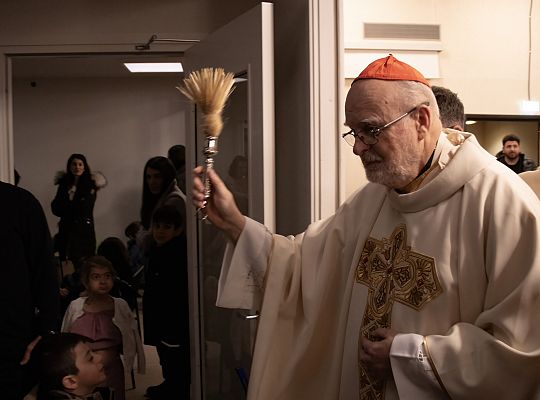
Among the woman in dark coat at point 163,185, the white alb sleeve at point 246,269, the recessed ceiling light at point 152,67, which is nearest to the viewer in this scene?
the white alb sleeve at point 246,269

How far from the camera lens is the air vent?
3600 millimetres

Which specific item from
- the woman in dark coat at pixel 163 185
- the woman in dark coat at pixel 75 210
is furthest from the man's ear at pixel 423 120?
the woman in dark coat at pixel 75 210

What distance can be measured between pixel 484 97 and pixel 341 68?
57.8 inches

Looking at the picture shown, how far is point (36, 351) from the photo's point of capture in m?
2.72

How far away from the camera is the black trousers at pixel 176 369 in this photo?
4160mm

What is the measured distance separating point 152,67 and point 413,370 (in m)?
6.21

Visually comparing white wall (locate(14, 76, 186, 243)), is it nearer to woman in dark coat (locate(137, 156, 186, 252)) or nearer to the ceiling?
the ceiling

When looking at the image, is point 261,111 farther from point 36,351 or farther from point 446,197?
point 36,351

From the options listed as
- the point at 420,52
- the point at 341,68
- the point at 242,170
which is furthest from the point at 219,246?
the point at 420,52

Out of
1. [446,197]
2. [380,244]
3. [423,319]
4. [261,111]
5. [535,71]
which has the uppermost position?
[535,71]

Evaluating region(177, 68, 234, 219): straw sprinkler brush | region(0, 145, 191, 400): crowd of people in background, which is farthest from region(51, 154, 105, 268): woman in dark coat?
region(177, 68, 234, 219): straw sprinkler brush

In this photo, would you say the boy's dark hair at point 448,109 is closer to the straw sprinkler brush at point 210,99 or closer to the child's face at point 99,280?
the straw sprinkler brush at point 210,99

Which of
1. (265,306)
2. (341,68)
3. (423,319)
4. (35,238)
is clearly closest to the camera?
(423,319)

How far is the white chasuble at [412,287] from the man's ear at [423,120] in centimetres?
7
